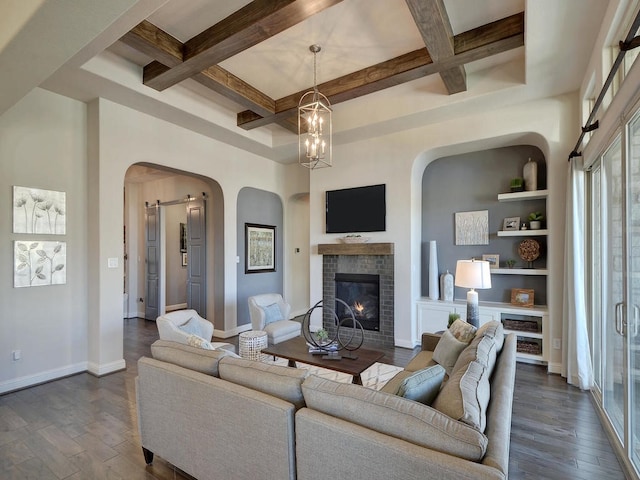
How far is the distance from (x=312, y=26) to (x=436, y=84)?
72.7 inches

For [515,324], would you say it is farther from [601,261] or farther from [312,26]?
[312,26]

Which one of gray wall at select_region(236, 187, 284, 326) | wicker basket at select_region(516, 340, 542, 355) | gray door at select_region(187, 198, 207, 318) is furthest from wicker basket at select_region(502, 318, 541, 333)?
gray door at select_region(187, 198, 207, 318)

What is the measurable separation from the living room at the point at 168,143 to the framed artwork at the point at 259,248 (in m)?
0.55

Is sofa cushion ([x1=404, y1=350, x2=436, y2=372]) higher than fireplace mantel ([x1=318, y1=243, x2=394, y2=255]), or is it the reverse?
fireplace mantel ([x1=318, y1=243, x2=394, y2=255])

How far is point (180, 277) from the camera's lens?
319 inches

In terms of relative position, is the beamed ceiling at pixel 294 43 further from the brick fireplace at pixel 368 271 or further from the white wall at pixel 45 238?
the brick fireplace at pixel 368 271

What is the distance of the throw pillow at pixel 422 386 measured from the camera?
158 cm

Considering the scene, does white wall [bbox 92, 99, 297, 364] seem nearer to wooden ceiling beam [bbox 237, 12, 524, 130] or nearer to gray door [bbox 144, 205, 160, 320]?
wooden ceiling beam [bbox 237, 12, 524, 130]

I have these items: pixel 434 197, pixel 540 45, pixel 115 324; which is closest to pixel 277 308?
pixel 115 324

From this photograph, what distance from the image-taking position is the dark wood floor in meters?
2.17

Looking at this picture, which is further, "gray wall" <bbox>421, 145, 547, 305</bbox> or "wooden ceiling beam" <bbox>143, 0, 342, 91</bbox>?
"gray wall" <bbox>421, 145, 547, 305</bbox>

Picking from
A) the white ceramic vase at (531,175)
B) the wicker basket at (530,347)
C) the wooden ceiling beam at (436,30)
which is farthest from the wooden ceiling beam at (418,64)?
the wicker basket at (530,347)

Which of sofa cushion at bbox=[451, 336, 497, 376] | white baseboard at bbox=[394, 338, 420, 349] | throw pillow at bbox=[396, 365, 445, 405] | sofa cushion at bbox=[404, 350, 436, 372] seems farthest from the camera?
white baseboard at bbox=[394, 338, 420, 349]

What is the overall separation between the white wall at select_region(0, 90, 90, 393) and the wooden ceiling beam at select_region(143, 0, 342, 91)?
4.06 feet
